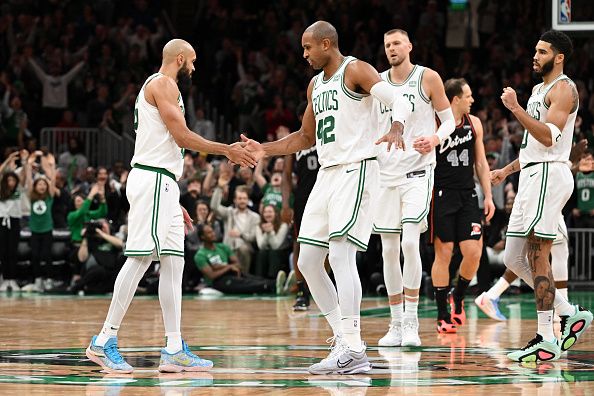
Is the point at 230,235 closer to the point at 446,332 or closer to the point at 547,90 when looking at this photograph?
the point at 446,332

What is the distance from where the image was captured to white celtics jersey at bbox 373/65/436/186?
998 centimetres

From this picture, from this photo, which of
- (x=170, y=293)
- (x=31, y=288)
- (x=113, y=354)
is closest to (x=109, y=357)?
(x=113, y=354)

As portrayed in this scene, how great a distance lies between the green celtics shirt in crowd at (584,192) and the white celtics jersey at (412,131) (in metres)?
7.19

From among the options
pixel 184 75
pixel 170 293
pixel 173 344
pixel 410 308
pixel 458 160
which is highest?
pixel 184 75

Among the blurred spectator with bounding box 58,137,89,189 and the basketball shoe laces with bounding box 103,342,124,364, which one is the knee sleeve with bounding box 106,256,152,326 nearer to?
the basketball shoe laces with bounding box 103,342,124,364

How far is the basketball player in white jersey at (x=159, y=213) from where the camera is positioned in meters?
8.00

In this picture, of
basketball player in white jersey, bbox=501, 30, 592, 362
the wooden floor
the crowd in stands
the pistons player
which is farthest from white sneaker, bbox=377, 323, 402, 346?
the crowd in stands

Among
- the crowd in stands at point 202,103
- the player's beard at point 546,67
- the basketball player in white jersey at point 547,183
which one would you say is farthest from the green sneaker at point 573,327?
the crowd in stands at point 202,103

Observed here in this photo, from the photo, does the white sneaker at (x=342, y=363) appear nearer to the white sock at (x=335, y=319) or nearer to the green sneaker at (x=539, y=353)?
the white sock at (x=335, y=319)

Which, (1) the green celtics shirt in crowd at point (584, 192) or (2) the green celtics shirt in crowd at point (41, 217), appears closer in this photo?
(1) the green celtics shirt in crowd at point (584, 192)

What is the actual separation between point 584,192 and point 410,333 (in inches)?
313

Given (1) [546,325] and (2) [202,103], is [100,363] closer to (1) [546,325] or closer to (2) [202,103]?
(1) [546,325]

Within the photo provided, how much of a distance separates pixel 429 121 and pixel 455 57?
13.8m

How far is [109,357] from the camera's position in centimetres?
794
